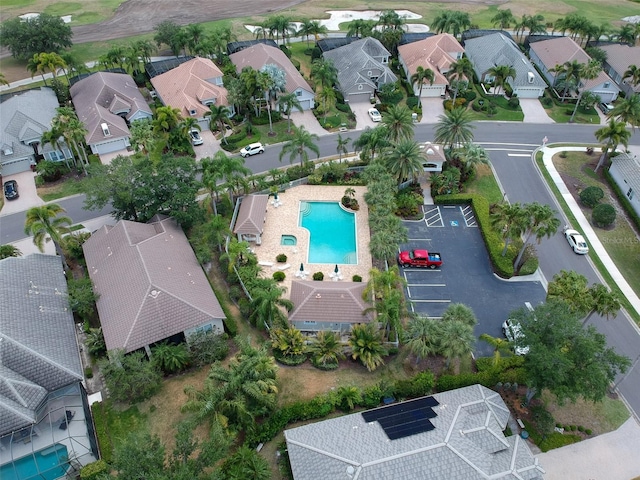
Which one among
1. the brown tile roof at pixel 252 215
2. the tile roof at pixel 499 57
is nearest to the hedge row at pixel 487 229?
the brown tile roof at pixel 252 215

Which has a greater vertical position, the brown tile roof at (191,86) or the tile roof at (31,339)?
the brown tile roof at (191,86)

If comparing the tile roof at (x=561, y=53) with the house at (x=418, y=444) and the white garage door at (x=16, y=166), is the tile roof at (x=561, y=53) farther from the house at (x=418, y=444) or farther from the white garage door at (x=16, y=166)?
the white garage door at (x=16, y=166)

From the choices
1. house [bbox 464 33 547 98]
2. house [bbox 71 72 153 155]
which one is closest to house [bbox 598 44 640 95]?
house [bbox 464 33 547 98]

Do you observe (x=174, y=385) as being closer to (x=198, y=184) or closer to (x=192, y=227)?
(x=192, y=227)

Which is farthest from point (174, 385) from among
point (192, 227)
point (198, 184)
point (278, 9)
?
point (278, 9)

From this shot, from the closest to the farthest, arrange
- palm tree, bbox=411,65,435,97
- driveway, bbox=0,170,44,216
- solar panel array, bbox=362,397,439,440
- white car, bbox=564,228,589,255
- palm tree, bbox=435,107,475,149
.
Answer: solar panel array, bbox=362,397,439,440 < white car, bbox=564,228,589,255 < driveway, bbox=0,170,44,216 < palm tree, bbox=435,107,475,149 < palm tree, bbox=411,65,435,97

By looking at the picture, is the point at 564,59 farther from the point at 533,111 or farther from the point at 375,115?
the point at 375,115

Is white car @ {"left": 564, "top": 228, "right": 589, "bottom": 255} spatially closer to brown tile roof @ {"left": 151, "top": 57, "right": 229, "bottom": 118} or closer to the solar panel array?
the solar panel array
